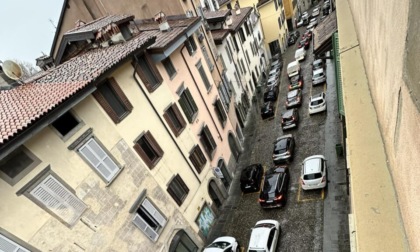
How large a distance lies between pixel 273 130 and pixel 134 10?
1745 centimetres

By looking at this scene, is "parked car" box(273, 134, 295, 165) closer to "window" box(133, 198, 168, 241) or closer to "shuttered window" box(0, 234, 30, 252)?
"window" box(133, 198, 168, 241)

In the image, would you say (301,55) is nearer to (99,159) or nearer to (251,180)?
(251,180)

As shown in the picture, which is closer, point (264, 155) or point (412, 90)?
point (412, 90)

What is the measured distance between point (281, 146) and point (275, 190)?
4682 millimetres

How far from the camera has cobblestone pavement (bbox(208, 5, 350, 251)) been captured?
15062 millimetres

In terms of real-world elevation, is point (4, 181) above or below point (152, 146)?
above

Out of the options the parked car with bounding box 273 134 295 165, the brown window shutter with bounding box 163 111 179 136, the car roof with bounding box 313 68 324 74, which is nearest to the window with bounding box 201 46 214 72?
the brown window shutter with bounding box 163 111 179 136

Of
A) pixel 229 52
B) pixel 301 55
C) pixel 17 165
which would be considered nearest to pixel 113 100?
pixel 17 165

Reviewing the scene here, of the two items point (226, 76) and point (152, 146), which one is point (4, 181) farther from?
point (226, 76)

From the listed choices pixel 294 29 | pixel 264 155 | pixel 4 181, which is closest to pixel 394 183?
pixel 4 181

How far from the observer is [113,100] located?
44.6 feet

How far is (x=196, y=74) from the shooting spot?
68.1ft

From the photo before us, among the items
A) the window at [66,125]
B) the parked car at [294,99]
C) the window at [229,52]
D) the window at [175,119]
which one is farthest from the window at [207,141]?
the window at [229,52]

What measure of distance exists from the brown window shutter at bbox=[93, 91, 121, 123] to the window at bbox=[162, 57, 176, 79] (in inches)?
222
